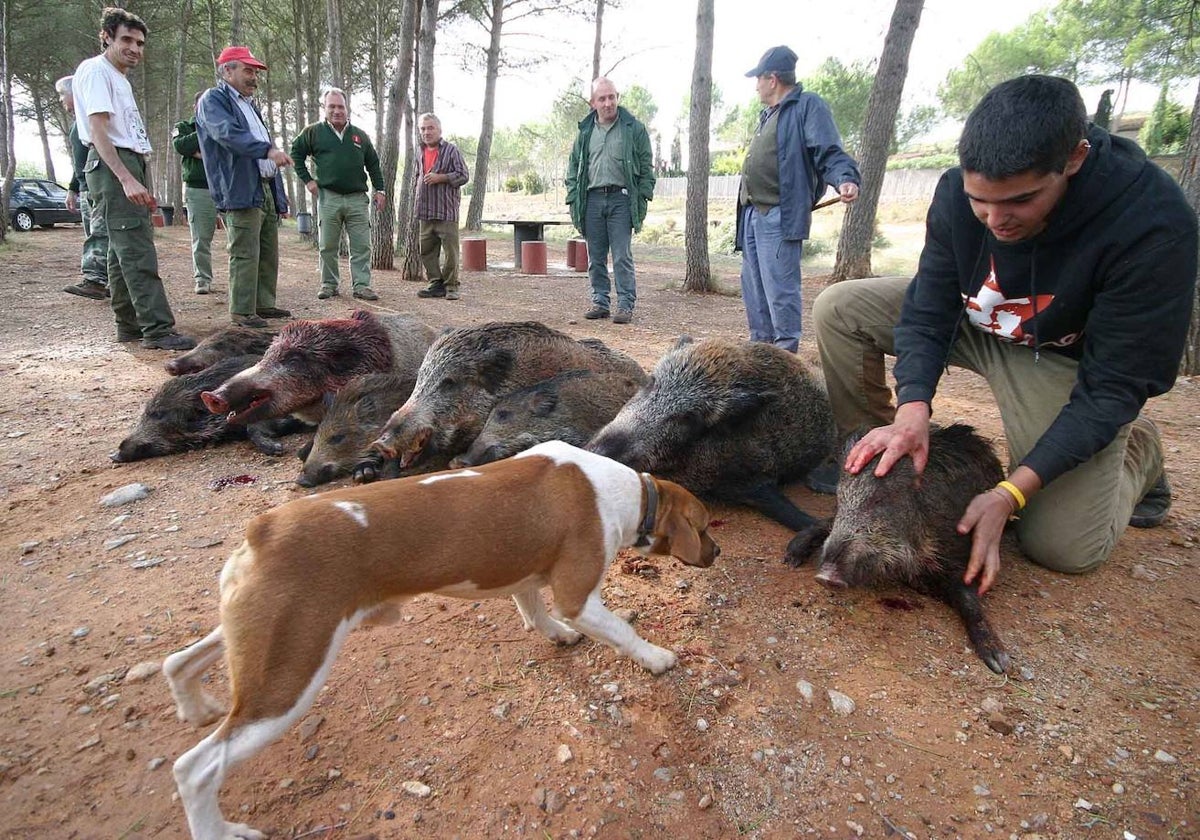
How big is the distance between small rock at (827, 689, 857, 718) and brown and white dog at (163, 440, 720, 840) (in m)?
0.60

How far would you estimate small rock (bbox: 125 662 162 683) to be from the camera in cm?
254

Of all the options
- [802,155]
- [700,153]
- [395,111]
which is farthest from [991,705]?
[395,111]

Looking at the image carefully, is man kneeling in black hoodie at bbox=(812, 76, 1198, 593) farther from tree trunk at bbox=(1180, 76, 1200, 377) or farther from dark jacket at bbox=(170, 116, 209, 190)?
dark jacket at bbox=(170, 116, 209, 190)

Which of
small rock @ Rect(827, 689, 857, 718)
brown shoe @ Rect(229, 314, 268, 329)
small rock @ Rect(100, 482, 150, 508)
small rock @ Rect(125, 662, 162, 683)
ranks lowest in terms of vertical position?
small rock @ Rect(827, 689, 857, 718)

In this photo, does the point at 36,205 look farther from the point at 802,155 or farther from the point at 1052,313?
the point at 1052,313

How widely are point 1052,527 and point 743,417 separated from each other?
1674 mm

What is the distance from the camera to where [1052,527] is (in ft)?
10.4

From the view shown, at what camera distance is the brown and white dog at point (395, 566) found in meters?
1.87

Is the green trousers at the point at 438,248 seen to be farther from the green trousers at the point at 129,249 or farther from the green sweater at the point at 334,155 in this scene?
the green trousers at the point at 129,249

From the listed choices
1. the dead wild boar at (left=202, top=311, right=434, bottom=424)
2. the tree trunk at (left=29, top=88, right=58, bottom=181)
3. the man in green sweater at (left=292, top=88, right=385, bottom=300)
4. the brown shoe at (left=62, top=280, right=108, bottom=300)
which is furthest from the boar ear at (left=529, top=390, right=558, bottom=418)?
the tree trunk at (left=29, top=88, right=58, bottom=181)

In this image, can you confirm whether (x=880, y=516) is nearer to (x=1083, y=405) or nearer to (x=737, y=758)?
(x=1083, y=405)

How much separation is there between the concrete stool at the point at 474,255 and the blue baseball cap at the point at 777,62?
10.4 m

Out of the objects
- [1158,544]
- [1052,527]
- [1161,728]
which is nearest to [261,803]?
[1161,728]

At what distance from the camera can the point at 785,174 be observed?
6.39m
